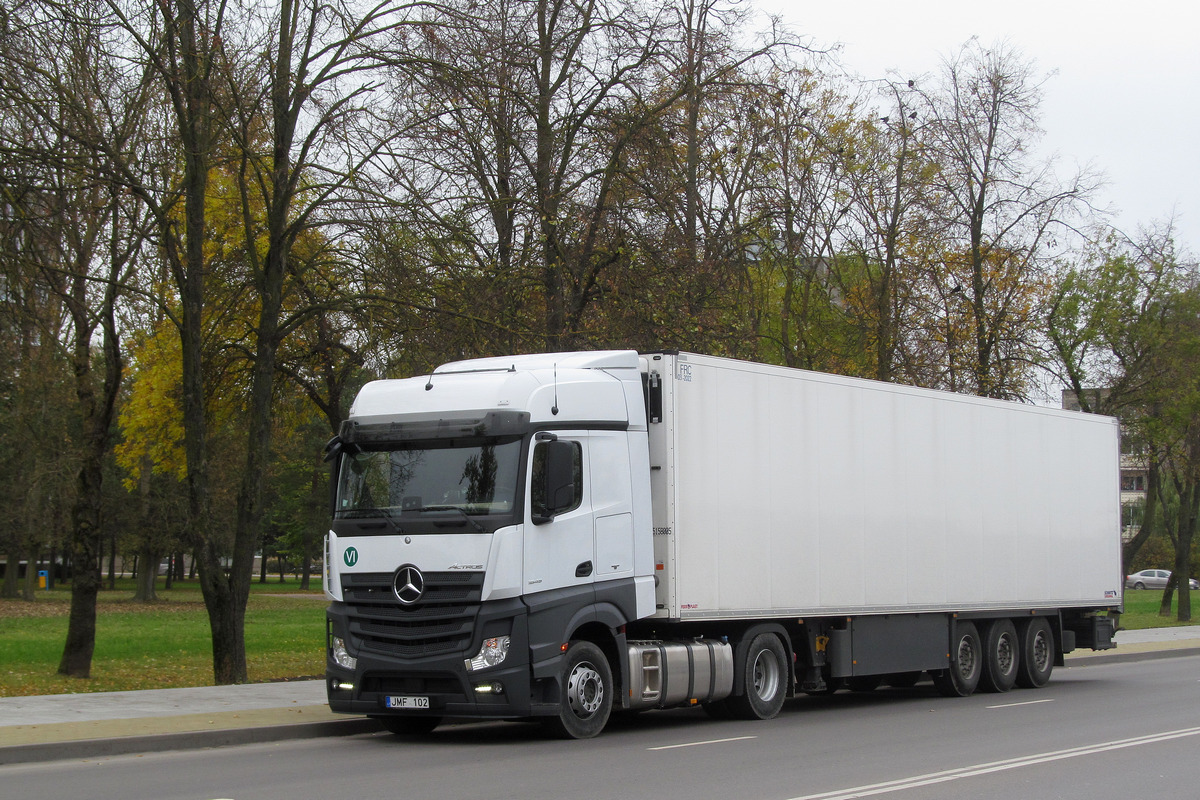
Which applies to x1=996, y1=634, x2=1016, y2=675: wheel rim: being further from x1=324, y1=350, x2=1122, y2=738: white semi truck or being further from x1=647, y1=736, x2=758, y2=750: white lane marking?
x1=647, y1=736, x2=758, y2=750: white lane marking

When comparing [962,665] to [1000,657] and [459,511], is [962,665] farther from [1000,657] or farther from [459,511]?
[459,511]

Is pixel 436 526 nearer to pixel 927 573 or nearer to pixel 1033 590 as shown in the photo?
pixel 927 573

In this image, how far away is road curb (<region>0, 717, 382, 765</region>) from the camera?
10.7 meters

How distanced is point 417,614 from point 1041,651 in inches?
452

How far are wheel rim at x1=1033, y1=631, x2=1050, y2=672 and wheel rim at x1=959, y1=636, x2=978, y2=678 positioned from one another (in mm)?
1735

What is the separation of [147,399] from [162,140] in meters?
11.1

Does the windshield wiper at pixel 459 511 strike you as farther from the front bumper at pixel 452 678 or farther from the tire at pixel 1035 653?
the tire at pixel 1035 653

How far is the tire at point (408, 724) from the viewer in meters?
13.0

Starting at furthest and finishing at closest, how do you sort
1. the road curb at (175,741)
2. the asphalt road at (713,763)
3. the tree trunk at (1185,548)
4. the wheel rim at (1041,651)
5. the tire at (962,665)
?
the tree trunk at (1185,548) → the wheel rim at (1041,651) → the tire at (962,665) → the road curb at (175,741) → the asphalt road at (713,763)

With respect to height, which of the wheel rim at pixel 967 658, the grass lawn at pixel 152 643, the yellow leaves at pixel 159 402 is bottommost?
the grass lawn at pixel 152 643

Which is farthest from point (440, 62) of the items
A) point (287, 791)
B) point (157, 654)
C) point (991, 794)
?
point (157, 654)

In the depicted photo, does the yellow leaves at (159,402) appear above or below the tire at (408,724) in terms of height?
above

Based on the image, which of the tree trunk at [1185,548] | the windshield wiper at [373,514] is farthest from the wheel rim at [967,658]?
the tree trunk at [1185,548]

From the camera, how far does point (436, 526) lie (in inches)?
478
